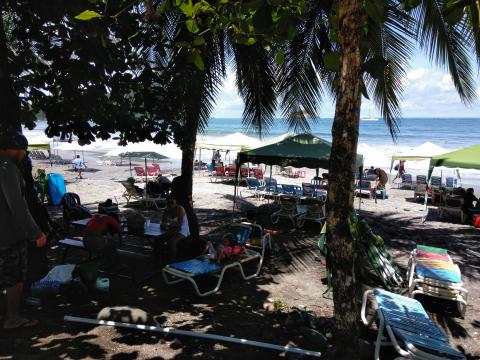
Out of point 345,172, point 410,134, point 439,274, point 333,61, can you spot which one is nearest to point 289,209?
point 439,274

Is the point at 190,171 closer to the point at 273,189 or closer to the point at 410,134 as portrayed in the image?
the point at 273,189

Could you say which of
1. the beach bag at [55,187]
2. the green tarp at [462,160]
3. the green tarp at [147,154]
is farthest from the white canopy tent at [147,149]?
the green tarp at [462,160]

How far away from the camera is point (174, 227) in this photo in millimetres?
7344

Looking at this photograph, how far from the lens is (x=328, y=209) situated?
299 centimetres

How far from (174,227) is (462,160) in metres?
7.97

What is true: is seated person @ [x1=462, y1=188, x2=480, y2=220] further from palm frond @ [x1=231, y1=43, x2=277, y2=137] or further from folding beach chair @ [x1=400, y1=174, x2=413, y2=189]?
folding beach chair @ [x1=400, y1=174, x2=413, y2=189]

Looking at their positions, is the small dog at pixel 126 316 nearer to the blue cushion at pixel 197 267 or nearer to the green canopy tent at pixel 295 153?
the blue cushion at pixel 197 267

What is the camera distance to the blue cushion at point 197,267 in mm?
6121

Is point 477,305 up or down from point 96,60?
down

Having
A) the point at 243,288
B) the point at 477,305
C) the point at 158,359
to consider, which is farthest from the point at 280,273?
the point at 158,359

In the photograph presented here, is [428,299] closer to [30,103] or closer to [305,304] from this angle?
[305,304]

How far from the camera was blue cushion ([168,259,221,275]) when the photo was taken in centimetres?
612

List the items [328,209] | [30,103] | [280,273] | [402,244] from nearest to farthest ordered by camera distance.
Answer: [328,209], [30,103], [280,273], [402,244]

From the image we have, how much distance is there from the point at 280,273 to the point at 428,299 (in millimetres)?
2412
